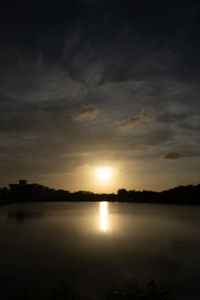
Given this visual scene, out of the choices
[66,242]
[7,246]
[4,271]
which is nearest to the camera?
[4,271]

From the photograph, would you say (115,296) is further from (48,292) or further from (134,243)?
(134,243)

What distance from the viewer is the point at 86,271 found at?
32.2 metres

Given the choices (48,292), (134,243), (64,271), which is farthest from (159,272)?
(134,243)

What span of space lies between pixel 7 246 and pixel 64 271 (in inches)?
867

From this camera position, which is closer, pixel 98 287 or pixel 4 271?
pixel 98 287

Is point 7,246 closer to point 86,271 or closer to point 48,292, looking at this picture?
point 86,271

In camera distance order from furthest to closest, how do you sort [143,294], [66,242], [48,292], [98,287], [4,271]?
[66,242] < [4,271] < [98,287] < [48,292] < [143,294]

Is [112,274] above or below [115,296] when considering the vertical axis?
below

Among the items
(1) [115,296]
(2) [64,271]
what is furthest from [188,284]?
(2) [64,271]

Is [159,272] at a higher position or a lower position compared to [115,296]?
lower

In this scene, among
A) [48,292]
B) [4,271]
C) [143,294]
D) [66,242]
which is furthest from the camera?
[66,242]

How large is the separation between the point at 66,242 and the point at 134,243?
17.1 m

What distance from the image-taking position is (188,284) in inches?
1078

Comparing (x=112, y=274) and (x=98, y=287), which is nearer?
(x=98, y=287)
